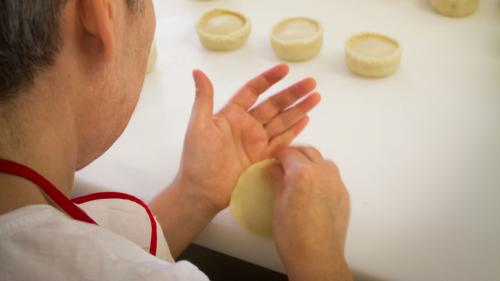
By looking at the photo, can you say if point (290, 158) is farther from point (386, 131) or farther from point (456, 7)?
point (456, 7)

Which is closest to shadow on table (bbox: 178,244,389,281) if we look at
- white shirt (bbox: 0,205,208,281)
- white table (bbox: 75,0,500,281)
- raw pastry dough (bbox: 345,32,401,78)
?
white table (bbox: 75,0,500,281)

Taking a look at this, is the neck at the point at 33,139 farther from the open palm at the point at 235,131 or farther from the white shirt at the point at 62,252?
the open palm at the point at 235,131

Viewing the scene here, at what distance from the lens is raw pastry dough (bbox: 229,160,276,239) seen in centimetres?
58

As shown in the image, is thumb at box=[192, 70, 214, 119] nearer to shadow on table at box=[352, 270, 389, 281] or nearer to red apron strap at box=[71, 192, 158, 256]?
red apron strap at box=[71, 192, 158, 256]

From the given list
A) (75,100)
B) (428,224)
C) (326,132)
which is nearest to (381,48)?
(326,132)

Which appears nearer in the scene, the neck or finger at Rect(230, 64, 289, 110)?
the neck

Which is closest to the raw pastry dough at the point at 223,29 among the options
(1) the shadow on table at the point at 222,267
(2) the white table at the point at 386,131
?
(2) the white table at the point at 386,131

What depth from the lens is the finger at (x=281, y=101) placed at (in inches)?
27.1

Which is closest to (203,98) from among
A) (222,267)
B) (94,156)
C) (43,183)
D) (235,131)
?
(235,131)

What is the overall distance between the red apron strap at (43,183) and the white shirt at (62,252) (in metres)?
0.03

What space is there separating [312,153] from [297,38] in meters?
0.26

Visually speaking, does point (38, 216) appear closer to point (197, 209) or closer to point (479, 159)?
point (197, 209)

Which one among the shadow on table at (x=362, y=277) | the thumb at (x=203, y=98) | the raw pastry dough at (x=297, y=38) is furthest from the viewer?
the raw pastry dough at (x=297, y=38)

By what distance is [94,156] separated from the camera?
1.64ft
